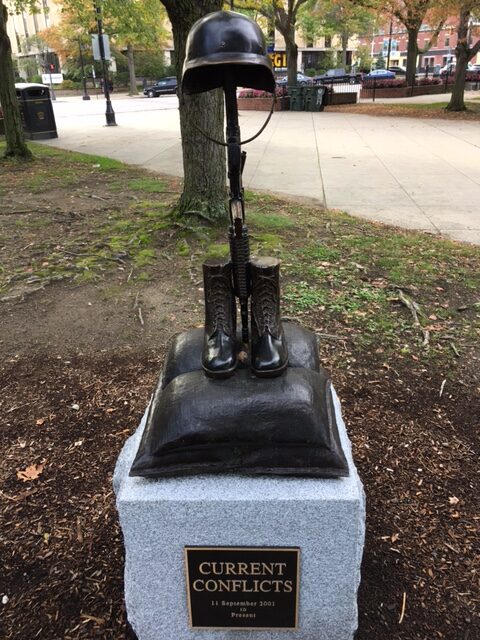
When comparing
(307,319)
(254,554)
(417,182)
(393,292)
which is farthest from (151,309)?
(417,182)

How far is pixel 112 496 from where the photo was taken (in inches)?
109

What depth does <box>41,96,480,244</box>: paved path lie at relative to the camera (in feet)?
25.9

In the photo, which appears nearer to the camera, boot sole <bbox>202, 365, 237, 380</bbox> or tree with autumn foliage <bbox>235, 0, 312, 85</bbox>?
boot sole <bbox>202, 365, 237, 380</bbox>

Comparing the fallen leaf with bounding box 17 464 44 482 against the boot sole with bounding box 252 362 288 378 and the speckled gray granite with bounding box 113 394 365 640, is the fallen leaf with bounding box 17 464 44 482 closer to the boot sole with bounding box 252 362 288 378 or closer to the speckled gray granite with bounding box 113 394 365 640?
the speckled gray granite with bounding box 113 394 365 640

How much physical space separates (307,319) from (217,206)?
2.58m

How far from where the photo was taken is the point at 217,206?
652 cm

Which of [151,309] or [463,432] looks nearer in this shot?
[463,432]

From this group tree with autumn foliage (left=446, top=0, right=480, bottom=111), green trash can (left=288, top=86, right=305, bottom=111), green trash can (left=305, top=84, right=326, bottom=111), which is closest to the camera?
tree with autumn foliage (left=446, top=0, right=480, bottom=111)

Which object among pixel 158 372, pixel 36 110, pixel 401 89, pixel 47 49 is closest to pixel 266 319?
pixel 158 372

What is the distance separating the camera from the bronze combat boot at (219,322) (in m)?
2.08

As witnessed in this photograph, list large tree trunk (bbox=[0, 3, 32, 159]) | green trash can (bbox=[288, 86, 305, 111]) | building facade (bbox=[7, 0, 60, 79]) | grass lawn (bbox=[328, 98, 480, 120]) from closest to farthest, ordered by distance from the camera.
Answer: large tree trunk (bbox=[0, 3, 32, 159]) < grass lawn (bbox=[328, 98, 480, 120]) < green trash can (bbox=[288, 86, 305, 111]) < building facade (bbox=[7, 0, 60, 79])

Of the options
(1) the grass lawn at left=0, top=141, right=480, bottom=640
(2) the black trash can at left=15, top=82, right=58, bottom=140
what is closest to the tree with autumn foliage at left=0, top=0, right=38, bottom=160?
(2) the black trash can at left=15, top=82, right=58, bottom=140

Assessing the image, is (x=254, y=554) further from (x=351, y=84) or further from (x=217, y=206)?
(x=351, y=84)

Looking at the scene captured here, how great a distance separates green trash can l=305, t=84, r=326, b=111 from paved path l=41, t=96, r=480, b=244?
4645mm
